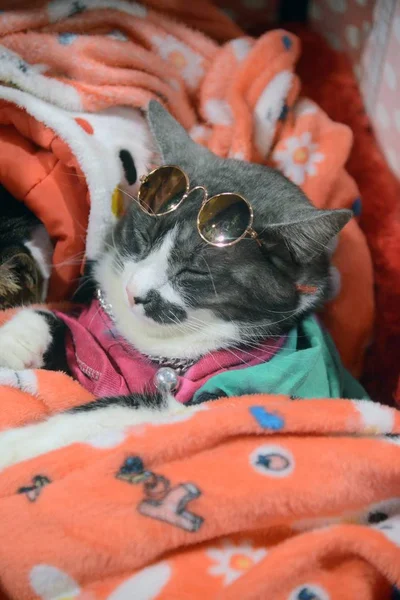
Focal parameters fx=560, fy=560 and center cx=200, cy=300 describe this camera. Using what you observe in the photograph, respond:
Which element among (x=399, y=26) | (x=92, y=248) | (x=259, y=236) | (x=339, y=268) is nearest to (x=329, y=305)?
(x=339, y=268)

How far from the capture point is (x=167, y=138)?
115 centimetres

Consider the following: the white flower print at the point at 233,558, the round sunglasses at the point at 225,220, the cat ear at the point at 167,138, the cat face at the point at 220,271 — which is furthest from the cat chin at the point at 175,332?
the white flower print at the point at 233,558

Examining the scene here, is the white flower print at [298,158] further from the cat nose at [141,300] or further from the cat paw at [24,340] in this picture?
the cat paw at [24,340]

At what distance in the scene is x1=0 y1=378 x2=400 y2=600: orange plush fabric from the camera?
0.71m

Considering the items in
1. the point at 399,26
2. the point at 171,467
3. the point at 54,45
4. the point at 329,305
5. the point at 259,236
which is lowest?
the point at 329,305

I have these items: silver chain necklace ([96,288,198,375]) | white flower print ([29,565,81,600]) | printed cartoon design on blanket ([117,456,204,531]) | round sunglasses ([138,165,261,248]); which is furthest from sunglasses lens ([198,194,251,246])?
white flower print ([29,565,81,600])

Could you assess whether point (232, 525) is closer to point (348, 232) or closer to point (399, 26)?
point (348, 232)

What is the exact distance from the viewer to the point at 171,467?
800mm

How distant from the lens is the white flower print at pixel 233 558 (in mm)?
729

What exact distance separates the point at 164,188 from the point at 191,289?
0.65 ft

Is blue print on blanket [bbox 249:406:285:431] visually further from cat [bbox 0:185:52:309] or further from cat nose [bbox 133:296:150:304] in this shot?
cat [bbox 0:185:52:309]

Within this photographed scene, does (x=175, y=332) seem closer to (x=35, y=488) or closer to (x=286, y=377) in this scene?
(x=286, y=377)

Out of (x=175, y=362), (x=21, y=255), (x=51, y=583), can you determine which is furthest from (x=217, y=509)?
(x=21, y=255)

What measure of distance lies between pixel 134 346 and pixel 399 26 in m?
0.96
